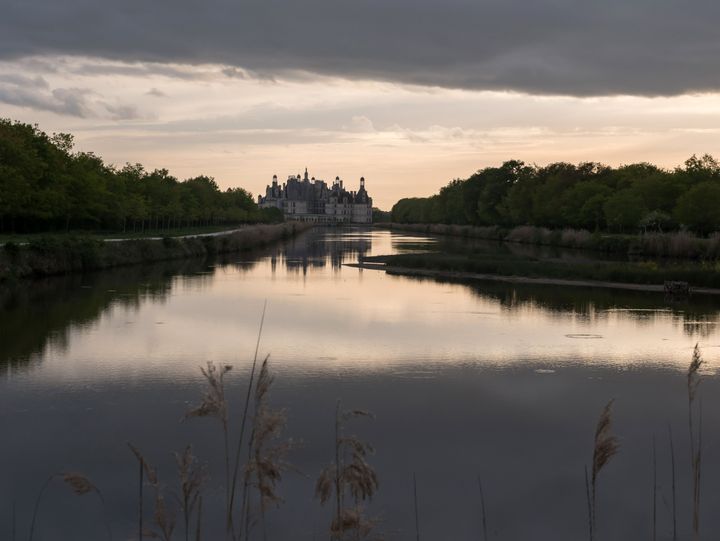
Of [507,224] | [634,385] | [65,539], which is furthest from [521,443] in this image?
[507,224]

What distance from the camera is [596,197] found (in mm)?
102562

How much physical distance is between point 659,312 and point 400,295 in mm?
12677

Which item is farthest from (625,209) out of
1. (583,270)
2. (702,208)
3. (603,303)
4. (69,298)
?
(69,298)

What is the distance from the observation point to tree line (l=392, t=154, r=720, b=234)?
→ 79312 millimetres

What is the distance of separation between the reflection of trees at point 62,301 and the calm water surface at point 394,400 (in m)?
0.17

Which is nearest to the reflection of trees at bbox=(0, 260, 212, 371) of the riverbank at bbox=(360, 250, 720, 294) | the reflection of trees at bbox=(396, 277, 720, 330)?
the riverbank at bbox=(360, 250, 720, 294)

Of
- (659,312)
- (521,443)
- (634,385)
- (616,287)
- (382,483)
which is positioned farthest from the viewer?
(616,287)

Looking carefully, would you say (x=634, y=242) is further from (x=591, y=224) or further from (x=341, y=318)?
(x=341, y=318)

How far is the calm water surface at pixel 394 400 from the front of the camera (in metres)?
11.3

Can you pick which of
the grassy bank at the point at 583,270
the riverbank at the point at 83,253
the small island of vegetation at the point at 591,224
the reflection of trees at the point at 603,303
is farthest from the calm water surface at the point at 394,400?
the small island of vegetation at the point at 591,224

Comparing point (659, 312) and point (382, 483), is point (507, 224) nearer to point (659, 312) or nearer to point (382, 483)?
point (659, 312)

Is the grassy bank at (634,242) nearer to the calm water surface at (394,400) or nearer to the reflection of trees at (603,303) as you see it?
the reflection of trees at (603,303)

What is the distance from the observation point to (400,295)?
40.6 m

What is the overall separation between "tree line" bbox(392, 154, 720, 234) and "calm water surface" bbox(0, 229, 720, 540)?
4682cm
